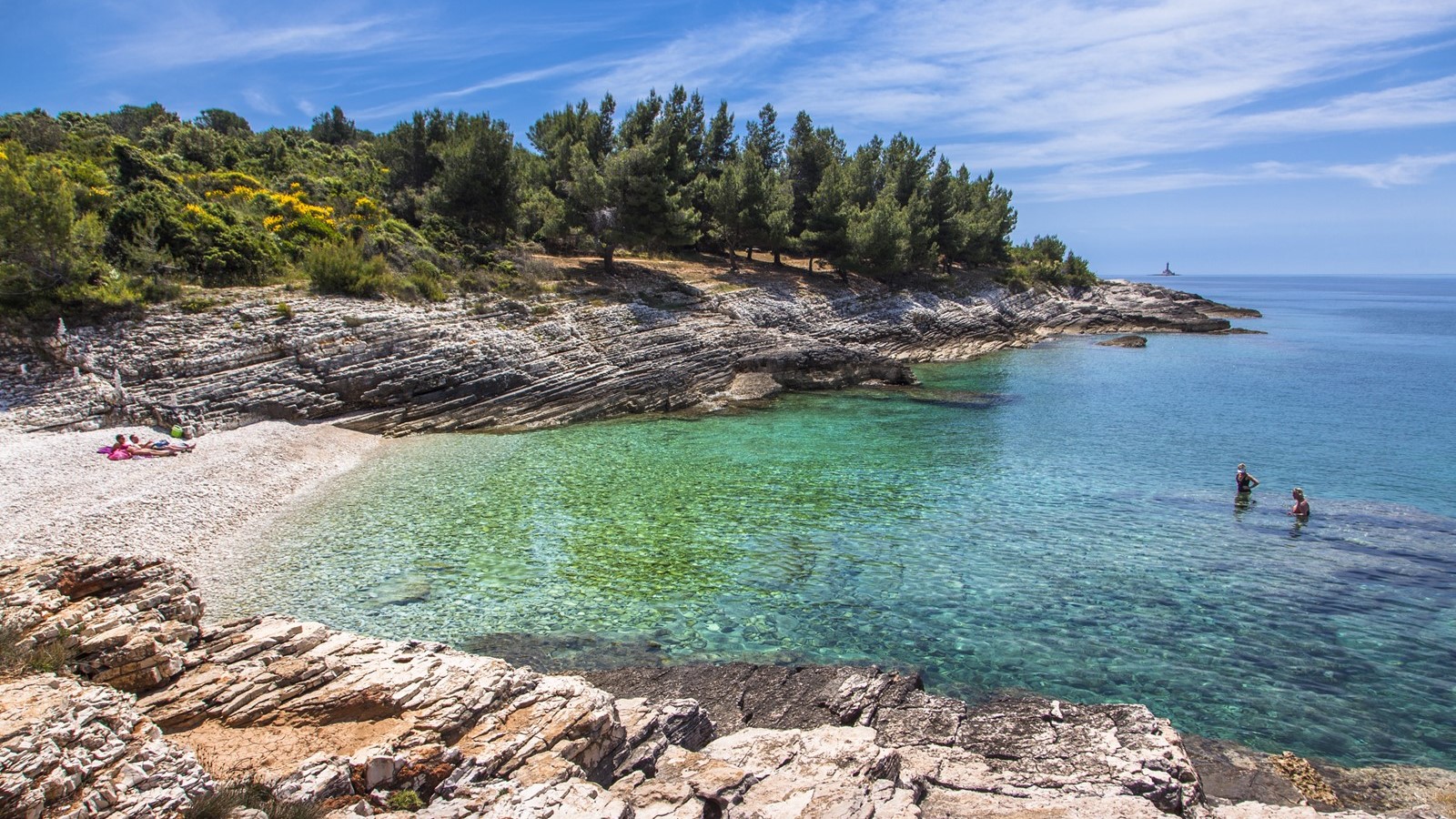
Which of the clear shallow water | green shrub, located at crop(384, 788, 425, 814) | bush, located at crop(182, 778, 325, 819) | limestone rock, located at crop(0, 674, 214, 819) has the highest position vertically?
limestone rock, located at crop(0, 674, 214, 819)

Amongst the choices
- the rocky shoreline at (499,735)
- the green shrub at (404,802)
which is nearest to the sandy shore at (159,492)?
the rocky shoreline at (499,735)

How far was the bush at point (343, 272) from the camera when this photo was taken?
103 feet

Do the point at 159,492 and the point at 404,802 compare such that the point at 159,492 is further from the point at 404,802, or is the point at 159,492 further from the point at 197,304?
the point at 404,802

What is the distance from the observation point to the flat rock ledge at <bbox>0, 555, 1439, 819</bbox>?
6.32 meters

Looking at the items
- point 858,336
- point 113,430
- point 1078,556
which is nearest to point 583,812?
point 1078,556

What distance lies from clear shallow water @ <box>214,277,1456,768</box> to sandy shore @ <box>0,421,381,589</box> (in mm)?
1406

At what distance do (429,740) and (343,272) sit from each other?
2921 centimetres

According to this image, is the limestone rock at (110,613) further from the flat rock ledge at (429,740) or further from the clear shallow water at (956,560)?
the clear shallow water at (956,560)

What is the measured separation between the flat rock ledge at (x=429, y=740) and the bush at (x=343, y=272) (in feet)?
82.0

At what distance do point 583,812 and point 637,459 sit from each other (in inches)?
800

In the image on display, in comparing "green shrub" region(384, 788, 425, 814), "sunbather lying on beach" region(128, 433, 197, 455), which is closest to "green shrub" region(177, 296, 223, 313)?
"sunbather lying on beach" region(128, 433, 197, 455)

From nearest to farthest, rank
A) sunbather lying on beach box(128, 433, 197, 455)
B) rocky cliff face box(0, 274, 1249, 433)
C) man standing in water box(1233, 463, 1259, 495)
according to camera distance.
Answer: man standing in water box(1233, 463, 1259, 495)
sunbather lying on beach box(128, 433, 197, 455)
rocky cliff face box(0, 274, 1249, 433)

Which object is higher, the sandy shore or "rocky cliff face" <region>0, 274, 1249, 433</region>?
"rocky cliff face" <region>0, 274, 1249, 433</region>

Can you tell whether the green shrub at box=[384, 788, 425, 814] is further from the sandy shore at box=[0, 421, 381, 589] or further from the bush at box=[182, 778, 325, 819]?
the sandy shore at box=[0, 421, 381, 589]
